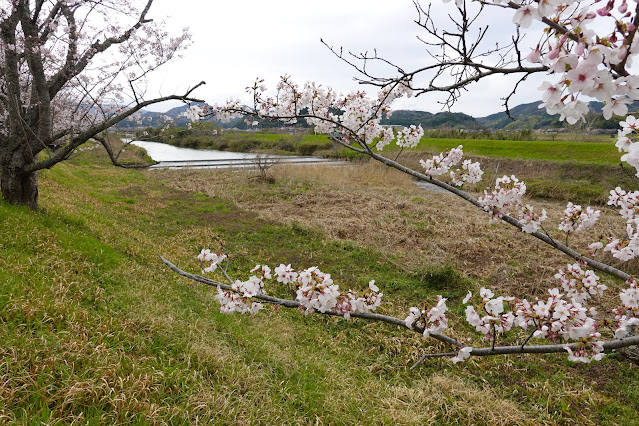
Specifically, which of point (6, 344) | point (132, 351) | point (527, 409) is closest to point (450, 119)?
point (527, 409)

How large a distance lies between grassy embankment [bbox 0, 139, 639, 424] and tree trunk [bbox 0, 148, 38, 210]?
1.29 ft

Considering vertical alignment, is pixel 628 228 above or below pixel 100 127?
below

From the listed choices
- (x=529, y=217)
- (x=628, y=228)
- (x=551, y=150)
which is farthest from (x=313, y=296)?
(x=551, y=150)

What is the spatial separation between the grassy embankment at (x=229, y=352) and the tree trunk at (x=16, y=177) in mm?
393

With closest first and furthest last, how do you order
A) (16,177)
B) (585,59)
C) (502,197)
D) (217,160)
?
(585,59) → (502,197) → (16,177) → (217,160)

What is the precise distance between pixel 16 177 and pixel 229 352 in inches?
192

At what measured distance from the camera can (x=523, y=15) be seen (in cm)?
111

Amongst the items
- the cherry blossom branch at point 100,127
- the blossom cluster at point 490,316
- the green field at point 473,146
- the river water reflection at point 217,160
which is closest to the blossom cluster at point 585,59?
the blossom cluster at point 490,316

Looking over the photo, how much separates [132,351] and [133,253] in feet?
10.0

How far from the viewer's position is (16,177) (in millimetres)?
5484

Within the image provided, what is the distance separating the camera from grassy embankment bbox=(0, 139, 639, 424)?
246 centimetres

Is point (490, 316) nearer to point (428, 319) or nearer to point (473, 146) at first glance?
point (428, 319)

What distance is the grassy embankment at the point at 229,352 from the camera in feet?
8.07

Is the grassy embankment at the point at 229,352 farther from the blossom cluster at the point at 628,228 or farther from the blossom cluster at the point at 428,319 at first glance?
the blossom cluster at the point at 628,228
